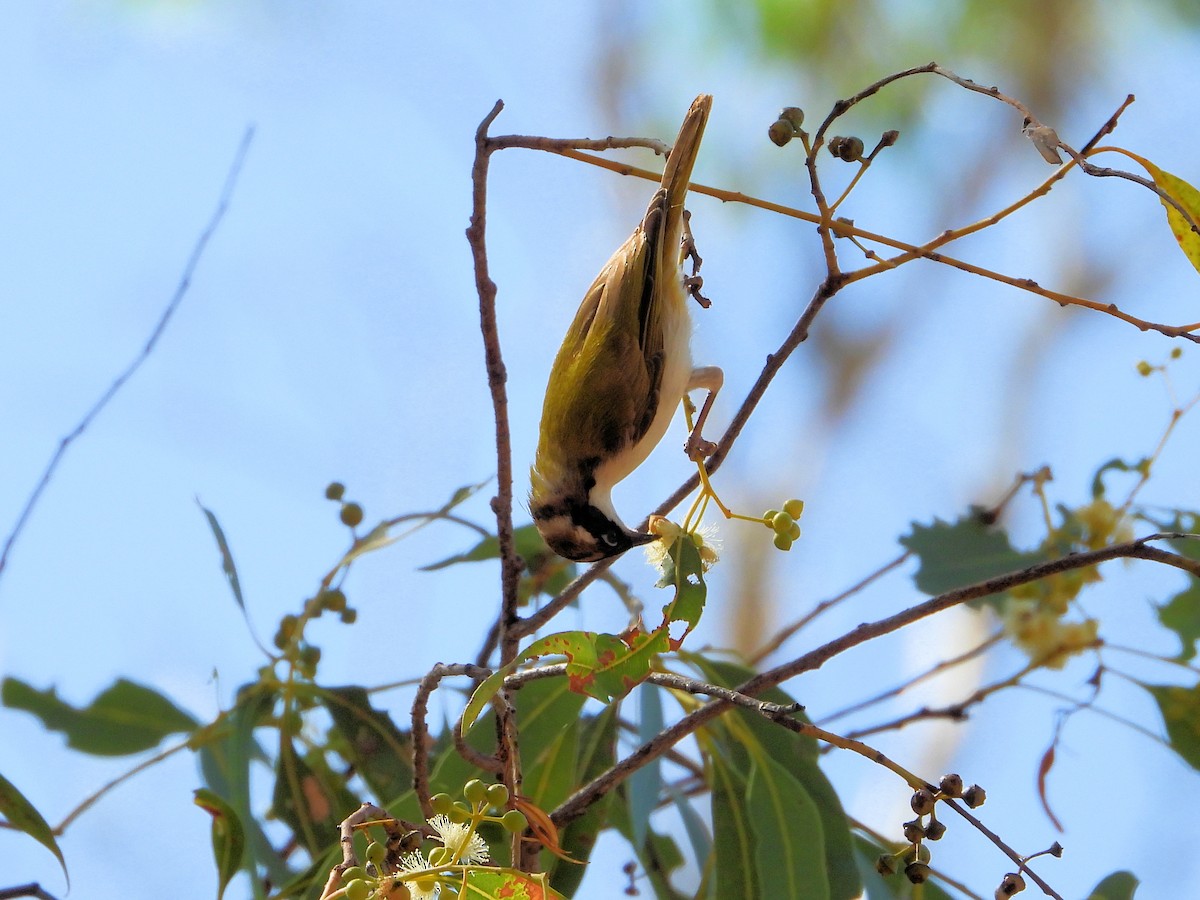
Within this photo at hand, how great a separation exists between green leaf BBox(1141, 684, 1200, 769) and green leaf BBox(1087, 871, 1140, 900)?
0.56 meters

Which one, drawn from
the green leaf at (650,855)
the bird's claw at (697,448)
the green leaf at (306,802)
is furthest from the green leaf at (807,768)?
the green leaf at (306,802)

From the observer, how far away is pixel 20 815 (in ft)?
5.45

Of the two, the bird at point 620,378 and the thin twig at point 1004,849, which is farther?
the bird at point 620,378

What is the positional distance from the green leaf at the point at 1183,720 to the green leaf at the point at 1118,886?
56cm

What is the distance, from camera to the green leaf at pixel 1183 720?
234 cm

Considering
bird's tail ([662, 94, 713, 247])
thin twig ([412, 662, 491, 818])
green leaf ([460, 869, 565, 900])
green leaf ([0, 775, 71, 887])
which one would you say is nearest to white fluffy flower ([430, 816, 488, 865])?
green leaf ([460, 869, 565, 900])

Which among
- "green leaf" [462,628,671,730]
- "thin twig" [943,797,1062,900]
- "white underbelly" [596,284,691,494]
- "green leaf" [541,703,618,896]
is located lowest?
"thin twig" [943,797,1062,900]

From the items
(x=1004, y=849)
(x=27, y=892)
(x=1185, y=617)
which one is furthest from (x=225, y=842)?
(x=1185, y=617)

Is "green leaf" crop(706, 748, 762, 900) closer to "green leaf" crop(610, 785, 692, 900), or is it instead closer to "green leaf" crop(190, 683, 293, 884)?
"green leaf" crop(610, 785, 692, 900)

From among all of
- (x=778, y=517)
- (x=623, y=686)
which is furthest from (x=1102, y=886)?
(x=623, y=686)

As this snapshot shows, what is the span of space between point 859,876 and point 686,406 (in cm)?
80

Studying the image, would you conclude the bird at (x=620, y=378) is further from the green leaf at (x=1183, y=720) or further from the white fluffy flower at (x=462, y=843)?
the white fluffy flower at (x=462, y=843)

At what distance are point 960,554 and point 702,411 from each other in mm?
1116

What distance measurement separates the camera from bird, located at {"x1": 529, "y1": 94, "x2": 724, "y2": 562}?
2.90 metres
